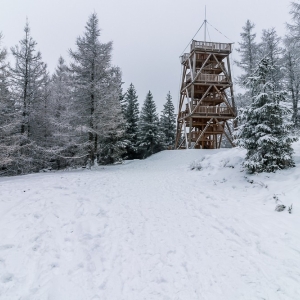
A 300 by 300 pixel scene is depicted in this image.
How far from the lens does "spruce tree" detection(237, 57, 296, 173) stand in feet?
23.8

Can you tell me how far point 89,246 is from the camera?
367cm

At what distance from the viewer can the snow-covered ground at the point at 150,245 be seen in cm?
263

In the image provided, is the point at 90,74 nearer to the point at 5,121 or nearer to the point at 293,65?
the point at 5,121

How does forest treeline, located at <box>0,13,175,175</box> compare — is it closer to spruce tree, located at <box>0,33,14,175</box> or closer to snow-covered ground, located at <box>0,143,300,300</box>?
spruce tree, located at <box>0,33,14,175</box>

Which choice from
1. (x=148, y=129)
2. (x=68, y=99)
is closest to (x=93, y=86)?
(x=68, y=99)

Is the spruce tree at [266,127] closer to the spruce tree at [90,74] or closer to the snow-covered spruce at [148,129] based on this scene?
the spruce tree at [90,74]

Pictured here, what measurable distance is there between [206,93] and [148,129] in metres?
7.65

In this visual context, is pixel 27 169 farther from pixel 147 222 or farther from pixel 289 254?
pixel 289 254

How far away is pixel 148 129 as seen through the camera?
23.8 m

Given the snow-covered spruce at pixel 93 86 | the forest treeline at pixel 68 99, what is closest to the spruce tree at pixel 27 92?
the forest treeline at pixel 68 99

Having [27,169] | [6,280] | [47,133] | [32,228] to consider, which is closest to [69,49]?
[47,133]

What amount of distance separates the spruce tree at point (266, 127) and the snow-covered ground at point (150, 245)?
3.20ft

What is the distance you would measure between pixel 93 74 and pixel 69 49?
209 centimetres

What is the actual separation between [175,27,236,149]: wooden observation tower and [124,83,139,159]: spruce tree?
17.5 feet
